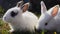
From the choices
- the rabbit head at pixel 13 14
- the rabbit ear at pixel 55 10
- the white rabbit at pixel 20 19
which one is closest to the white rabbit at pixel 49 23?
the rabbit ear at pixel 55 10

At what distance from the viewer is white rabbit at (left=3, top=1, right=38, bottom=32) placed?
14.8 ft

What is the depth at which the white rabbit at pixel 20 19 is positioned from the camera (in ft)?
14.8

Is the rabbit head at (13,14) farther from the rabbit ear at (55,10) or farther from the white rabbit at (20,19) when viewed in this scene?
the rabbit ear at (55,10)

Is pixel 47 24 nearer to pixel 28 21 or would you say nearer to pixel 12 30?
pixel 28 21

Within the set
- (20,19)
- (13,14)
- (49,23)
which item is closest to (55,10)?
(49,23)

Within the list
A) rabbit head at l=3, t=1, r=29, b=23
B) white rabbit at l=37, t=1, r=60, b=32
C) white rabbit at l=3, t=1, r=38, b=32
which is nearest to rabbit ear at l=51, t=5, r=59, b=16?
white rabbit at l=37, t=1, r=60, b=32

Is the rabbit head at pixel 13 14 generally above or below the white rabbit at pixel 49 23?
above

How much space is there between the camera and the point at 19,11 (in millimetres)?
4641

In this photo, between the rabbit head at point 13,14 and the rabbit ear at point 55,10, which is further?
the rabbit ear at point 55,10

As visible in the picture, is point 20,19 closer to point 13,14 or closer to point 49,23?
point 13,14

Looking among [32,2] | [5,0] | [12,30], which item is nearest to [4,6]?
[5,0]

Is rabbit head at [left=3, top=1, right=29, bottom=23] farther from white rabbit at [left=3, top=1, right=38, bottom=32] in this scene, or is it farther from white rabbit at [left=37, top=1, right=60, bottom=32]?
white rabbit at [left=37, top=1, right=60, bottom=32]

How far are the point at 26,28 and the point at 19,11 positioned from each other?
0.36 m

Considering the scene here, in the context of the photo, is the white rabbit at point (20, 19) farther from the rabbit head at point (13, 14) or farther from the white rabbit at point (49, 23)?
the white rabbit at point (49, 23)
